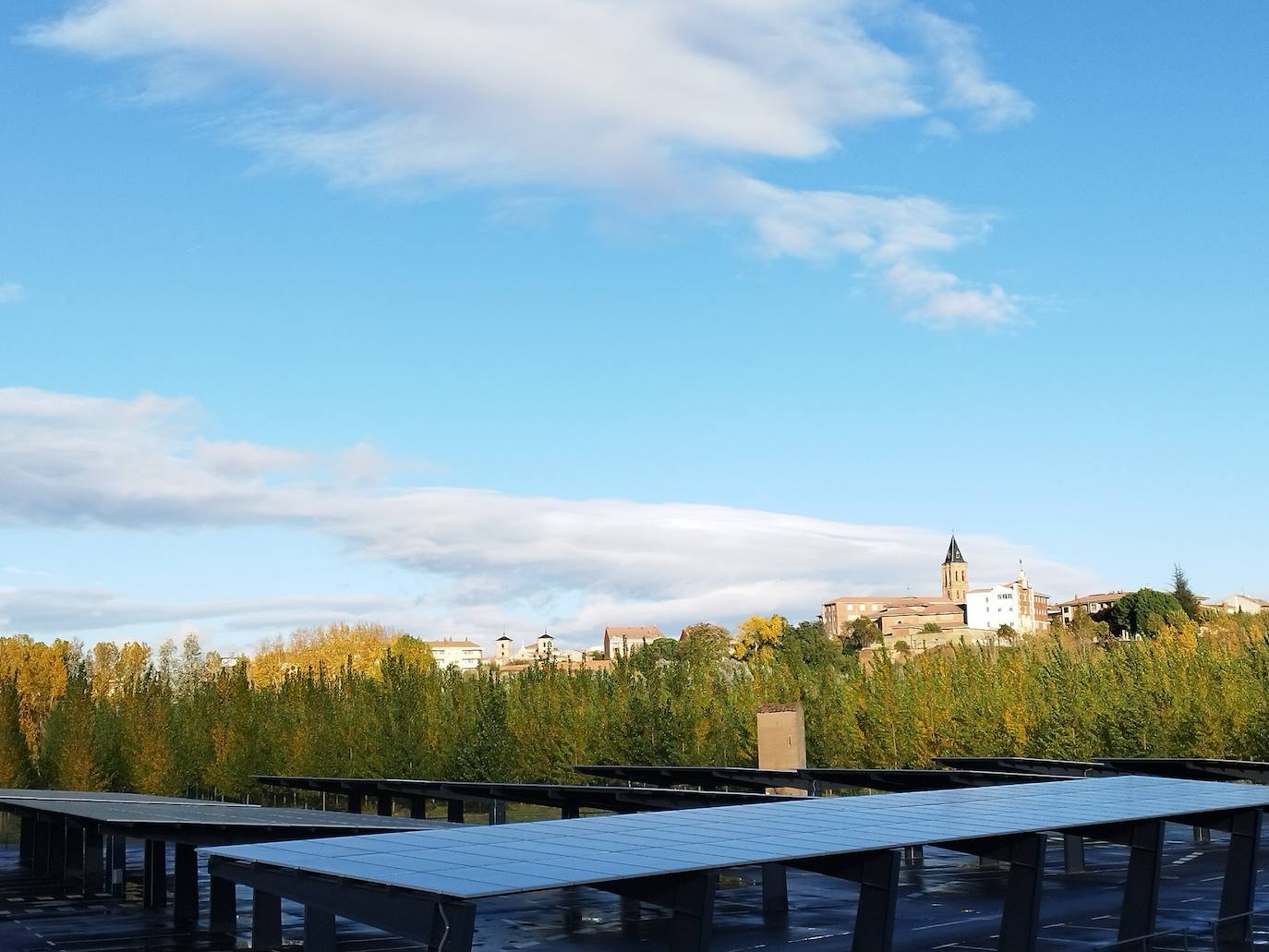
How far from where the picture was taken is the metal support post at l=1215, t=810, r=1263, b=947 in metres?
16.7

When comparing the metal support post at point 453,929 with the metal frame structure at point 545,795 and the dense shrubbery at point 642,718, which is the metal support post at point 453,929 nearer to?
the metal frame structure at point 545,795

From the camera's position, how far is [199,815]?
21.5 meters

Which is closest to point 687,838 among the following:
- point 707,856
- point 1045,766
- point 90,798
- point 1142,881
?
point 707,856

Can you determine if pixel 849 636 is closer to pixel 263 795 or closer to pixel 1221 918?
pixel 263 795

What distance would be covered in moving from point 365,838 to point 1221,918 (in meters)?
10.7

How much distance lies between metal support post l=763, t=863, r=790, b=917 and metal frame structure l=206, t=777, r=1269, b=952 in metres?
4.39

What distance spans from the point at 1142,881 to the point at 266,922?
11.6 m

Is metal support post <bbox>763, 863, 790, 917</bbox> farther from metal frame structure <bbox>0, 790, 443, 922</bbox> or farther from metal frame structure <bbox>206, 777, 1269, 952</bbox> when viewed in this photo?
metal frame structure <bbox>0, 790, 443, 922</bbox>

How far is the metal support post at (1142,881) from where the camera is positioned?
51.6 feet

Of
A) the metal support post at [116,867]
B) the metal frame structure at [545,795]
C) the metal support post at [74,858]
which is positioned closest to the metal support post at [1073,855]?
the metal frame structure at [545,795]

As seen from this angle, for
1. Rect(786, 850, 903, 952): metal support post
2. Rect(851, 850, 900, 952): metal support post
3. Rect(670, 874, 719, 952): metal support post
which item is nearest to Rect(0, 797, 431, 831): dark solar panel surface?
Rect(670, 874, 719, 952): metal support post

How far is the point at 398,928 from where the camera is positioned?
10.7 m

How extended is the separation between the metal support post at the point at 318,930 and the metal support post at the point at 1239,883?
426 inches

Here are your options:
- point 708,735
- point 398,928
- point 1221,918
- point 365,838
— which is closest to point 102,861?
point 365,838
